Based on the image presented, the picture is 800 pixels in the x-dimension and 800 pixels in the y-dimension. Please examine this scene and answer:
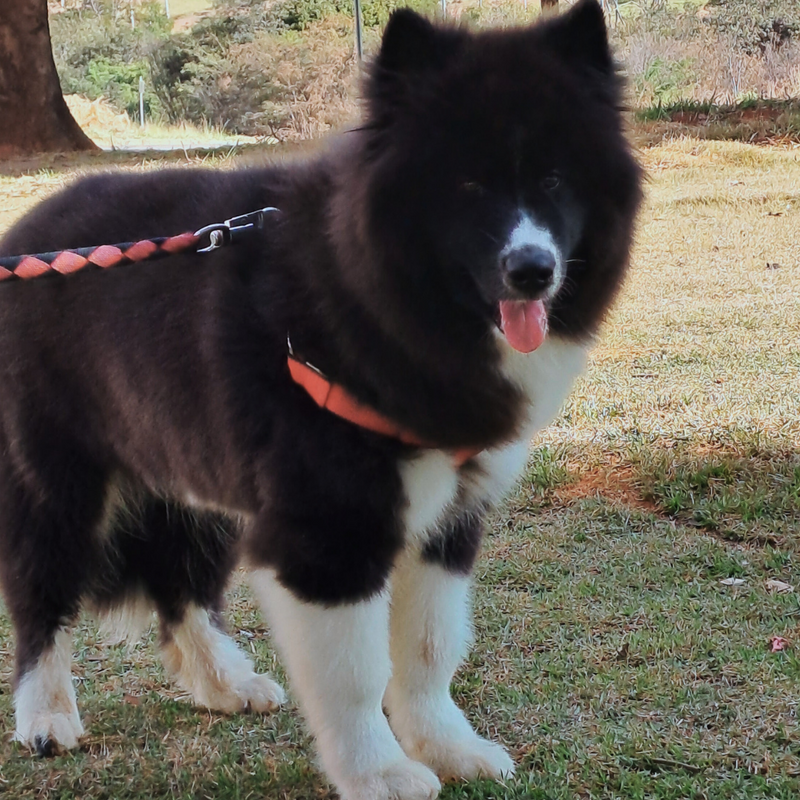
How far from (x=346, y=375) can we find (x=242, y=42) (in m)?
27.7

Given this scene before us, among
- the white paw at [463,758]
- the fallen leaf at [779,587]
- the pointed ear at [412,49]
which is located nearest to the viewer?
the pointed ear at [412,49]

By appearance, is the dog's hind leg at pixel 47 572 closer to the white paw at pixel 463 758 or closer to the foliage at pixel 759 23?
the white paw at pixel 463 758

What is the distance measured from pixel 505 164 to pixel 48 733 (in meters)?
2.19

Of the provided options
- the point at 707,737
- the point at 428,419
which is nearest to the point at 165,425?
the point at 428,419

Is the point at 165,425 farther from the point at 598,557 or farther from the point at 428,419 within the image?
the point at 598,557

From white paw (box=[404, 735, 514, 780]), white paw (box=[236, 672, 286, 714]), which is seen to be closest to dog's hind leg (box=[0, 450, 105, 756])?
white paw (box=[236, 672, 286, 714])

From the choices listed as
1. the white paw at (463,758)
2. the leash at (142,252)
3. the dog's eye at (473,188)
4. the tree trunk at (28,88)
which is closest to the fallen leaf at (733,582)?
the white paw at (463,758)

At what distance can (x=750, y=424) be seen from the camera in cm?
563

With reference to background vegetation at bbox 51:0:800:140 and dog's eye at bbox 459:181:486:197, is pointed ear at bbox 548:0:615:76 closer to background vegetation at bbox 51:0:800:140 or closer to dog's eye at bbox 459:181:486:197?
dog's eye at bbox 459:181:486:197

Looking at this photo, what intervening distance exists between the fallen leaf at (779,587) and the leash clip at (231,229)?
8.69 ft

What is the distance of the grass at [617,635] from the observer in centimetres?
302

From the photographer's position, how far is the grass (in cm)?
302

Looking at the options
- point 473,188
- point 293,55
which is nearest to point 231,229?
point 473,188

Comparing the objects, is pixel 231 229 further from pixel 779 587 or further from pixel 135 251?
pixel 779 587
